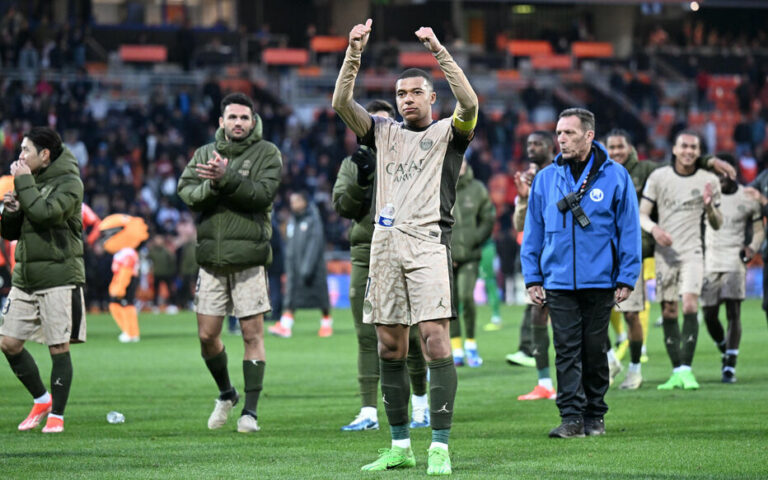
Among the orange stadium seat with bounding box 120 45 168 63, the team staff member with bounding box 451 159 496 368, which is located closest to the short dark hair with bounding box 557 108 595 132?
the team staff member with bounding box 451 159 496 368

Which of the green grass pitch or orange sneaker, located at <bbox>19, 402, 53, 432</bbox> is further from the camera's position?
orange sneaker, located at <bbox>19, 402, 53, 432</bbox>

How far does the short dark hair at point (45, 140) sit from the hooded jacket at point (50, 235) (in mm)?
84

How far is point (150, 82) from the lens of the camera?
36.4 meters

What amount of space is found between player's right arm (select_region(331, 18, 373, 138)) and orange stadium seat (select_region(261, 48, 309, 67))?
32.7m

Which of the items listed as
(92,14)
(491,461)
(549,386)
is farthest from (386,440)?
(92,14)

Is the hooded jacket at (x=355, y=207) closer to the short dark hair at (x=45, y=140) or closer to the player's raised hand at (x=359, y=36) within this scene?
the player's raised hand at (x=359, y=36)

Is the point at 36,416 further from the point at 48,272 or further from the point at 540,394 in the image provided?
the point at 540,394

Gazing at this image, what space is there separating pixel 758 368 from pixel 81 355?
341 inches

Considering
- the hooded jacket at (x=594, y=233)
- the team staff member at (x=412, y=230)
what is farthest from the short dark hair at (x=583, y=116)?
the team staff member at (x=412, y=230)

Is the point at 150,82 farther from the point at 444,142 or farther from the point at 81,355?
the point at 444,142

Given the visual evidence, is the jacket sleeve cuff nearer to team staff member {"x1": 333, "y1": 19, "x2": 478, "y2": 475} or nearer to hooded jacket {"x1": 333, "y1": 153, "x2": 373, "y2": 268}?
hooded jacket {"x1": 333, "y1": 153, "x2": 373, "y2": 268}

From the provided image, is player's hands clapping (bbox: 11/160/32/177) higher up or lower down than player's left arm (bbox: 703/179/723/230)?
higher up

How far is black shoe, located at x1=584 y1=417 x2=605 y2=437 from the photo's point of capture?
8602 millimetres

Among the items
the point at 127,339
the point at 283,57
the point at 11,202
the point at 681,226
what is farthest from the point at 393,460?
the point at 283,57
